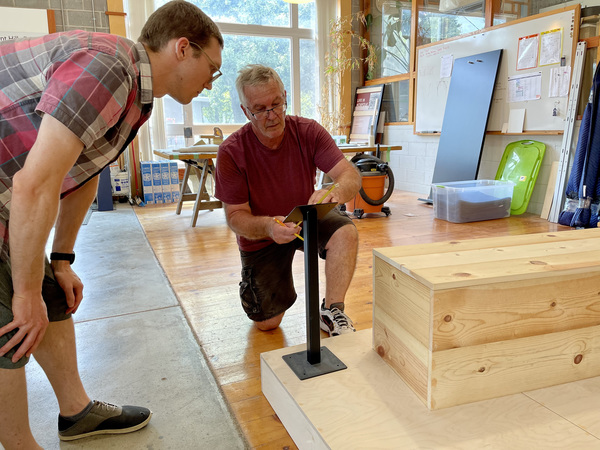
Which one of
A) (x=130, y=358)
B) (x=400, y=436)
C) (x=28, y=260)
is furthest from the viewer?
(x=130, y=358)

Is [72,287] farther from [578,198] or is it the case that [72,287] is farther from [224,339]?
[578,198]

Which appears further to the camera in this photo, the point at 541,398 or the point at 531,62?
the point at 531,62

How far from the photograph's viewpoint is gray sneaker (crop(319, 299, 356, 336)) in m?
1.77

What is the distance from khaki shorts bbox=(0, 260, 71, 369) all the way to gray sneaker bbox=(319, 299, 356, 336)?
3.20ft

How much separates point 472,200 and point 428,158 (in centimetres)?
176

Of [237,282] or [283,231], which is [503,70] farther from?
[283,231]

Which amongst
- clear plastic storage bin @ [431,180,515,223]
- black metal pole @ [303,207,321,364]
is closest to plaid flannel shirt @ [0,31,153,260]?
black metal pole @ [303,207,321,364]

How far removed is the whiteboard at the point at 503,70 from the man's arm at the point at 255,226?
140 inches

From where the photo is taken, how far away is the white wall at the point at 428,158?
431 centimetres

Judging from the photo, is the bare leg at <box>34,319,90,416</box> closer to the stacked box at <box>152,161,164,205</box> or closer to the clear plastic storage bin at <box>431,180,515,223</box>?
the clear plastic storage bin at <box>431,180,515,223</box>

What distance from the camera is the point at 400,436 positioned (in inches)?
41.7

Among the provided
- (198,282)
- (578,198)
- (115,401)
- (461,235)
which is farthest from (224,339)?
(578,198)

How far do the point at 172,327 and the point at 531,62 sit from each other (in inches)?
162

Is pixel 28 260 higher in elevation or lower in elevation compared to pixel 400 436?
higher
